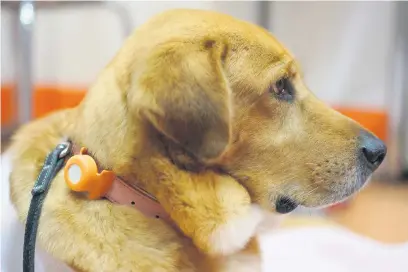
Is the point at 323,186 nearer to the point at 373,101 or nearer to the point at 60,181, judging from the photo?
the point at 60,181

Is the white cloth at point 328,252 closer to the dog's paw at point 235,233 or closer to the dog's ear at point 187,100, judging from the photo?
the dog's paw at point 235,233

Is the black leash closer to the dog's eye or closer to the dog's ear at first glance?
the dog's ear

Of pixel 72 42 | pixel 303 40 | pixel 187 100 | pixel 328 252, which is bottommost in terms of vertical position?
pixel 328 252

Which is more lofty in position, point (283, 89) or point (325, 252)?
point (283, 89)

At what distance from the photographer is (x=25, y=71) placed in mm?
2514

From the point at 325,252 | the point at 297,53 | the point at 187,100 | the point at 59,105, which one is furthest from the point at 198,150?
the point at 59,105

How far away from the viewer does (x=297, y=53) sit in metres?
2.92

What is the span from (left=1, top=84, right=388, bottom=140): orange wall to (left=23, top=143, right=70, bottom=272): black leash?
1.76 metres

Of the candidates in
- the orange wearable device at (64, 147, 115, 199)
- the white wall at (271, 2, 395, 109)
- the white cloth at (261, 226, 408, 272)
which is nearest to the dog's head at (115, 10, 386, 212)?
the orange wearable device at (64, 147, 115, 199)

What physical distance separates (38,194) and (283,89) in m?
0.45

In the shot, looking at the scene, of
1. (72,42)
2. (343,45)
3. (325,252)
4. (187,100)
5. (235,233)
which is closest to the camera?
(187,100)

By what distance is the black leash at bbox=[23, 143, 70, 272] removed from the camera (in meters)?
0.88

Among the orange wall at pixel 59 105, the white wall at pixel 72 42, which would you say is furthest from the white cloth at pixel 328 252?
the white wall at pixel 72 42

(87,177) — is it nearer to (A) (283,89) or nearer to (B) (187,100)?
(B) (187,100)
